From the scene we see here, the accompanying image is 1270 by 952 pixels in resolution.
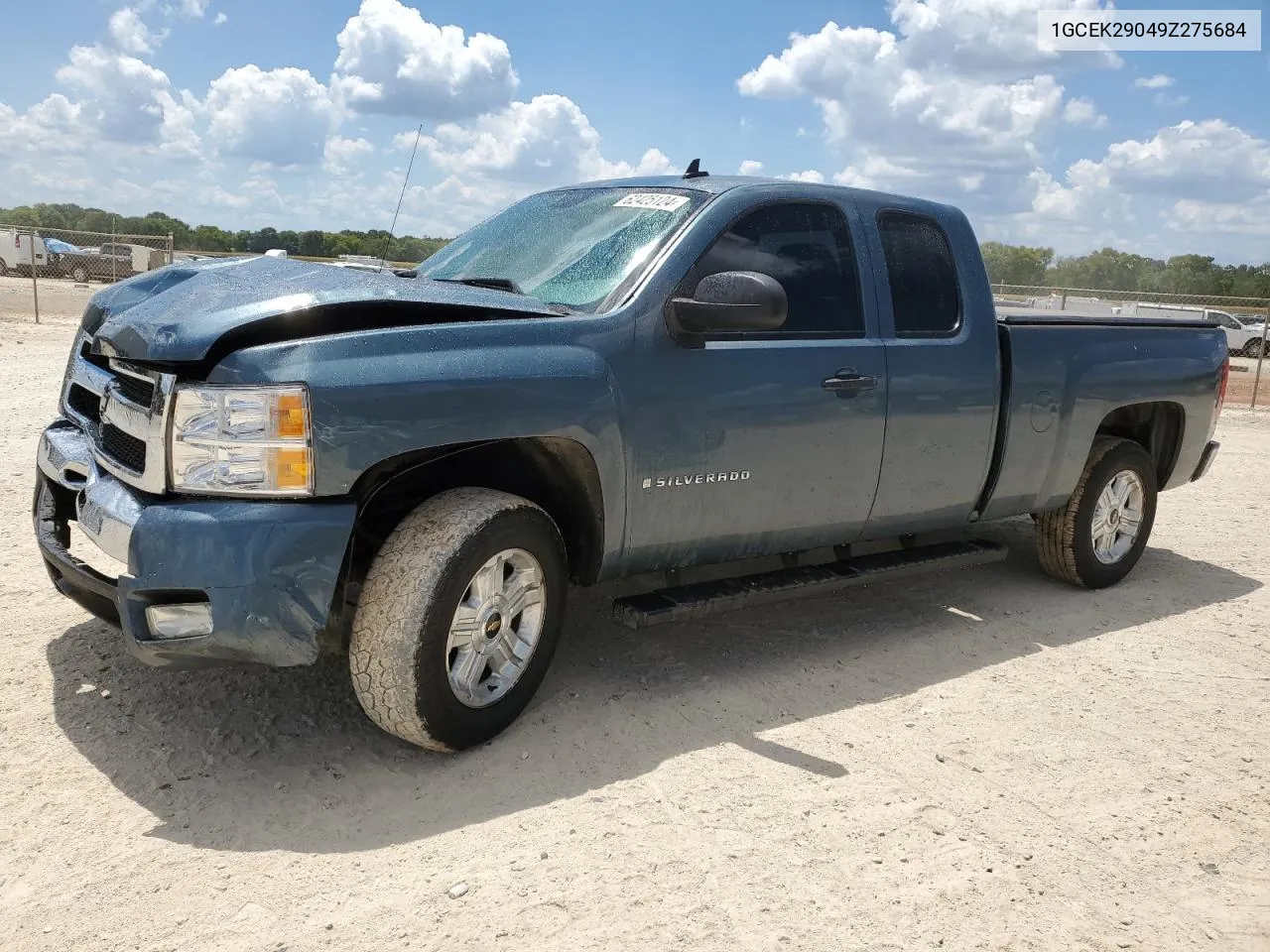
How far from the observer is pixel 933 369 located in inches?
184

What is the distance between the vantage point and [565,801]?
3.33 m

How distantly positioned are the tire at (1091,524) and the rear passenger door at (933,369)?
947 millimetres

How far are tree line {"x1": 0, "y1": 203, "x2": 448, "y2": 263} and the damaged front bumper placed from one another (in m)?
2.37

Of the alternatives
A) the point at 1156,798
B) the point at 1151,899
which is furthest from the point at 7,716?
the point at 1156,798

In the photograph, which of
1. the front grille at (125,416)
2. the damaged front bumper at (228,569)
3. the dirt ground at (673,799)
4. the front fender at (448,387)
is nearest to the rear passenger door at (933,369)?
the dirt ground at (673,799)

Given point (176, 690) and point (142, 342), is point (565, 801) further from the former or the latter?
point (142, 342)

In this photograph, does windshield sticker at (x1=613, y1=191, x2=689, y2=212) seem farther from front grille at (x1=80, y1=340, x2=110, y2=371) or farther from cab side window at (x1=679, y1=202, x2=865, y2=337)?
front grille at (x1=80, y1=340, x2=110, y2=371)

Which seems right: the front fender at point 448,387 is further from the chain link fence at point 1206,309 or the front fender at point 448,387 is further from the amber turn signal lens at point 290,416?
the chain link fence at point 1206,309

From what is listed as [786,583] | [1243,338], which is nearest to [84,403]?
[786,583]

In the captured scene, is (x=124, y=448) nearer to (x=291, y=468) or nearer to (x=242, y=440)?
(x=242, y=440)

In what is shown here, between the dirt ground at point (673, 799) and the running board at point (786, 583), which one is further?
the running board at point (786, 583)

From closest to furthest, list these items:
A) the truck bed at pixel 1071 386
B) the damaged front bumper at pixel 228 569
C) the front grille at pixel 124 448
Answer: the damaged front bumper at pixel 228 569 → the front grille at pixel 124 448 → the truck bed at pixel 1071 386

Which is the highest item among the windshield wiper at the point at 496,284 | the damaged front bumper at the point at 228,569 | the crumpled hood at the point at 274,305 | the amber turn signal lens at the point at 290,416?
the windshield wiper at the point at 496,284

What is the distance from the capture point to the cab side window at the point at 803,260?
13.5 ft
